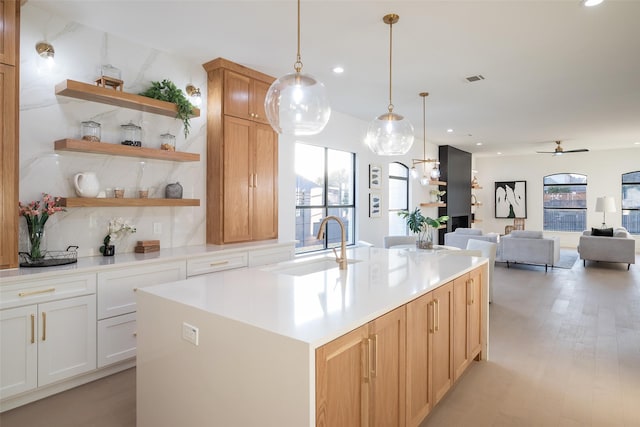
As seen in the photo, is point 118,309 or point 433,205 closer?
point 118,309

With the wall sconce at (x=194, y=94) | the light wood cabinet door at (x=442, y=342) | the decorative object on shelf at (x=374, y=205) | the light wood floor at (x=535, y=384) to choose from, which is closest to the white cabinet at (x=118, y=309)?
the light wood floor at (x=535, y=384)

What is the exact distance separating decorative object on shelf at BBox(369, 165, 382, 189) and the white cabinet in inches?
179

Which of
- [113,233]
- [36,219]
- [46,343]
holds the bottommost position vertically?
[46,343]

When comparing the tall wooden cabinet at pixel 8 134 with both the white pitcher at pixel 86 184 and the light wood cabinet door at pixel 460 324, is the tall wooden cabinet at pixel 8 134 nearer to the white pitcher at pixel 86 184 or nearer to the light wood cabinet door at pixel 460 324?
the white pitcher at pixel 86 184

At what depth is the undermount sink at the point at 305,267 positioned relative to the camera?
8.37ft

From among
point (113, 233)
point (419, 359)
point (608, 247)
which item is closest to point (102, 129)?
point (113, 233)

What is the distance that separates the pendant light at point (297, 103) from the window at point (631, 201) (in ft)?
37.6

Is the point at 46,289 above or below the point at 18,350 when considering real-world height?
above

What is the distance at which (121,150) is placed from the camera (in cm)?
314

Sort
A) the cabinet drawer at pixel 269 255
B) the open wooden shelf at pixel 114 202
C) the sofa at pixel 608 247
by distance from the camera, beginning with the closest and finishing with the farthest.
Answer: the open wooden shelf at pixel 114 202 → the cabinet drawer at pixel 269 255 → the sofa at pixel 608 247

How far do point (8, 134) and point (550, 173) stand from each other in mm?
12577

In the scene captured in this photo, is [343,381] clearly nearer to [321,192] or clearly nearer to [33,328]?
[33,328]

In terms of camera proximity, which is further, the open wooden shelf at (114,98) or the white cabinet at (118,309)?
the open wooden shelf at (114,98)

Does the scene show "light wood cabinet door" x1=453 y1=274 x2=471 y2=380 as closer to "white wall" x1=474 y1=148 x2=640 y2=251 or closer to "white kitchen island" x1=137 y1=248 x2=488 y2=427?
"white kitchen island" x1=137 y1=248 x2=488 y2=427
